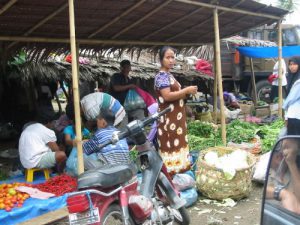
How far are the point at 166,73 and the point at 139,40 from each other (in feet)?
12.2

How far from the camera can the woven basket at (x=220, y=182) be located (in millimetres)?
5055

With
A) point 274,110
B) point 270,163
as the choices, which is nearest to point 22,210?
point 270,163

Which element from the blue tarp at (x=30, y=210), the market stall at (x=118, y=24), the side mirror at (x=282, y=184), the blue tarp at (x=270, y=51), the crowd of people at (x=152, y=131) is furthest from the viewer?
the blue tarp at (x=270, y=51)

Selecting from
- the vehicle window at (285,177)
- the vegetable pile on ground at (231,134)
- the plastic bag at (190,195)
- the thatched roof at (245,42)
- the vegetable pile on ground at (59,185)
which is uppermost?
the thatched roof at (245,42)

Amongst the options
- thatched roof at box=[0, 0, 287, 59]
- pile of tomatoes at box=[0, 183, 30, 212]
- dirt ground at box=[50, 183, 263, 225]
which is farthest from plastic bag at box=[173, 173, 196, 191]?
thatched roof at box=[0, 0, 287, 59]

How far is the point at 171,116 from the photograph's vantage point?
488 centimetres

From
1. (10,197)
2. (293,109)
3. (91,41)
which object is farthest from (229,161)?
(91,41)

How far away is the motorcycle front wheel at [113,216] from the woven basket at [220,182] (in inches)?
77.3

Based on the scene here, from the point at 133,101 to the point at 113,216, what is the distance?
181 inches

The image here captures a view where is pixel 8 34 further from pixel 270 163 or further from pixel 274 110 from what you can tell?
pixel 274 110

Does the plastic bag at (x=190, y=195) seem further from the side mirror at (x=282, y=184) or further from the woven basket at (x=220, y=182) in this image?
the side mirror at (x=282, y=184)

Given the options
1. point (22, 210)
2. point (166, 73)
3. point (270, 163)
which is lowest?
point (22, 210)

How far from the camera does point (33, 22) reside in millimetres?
5938

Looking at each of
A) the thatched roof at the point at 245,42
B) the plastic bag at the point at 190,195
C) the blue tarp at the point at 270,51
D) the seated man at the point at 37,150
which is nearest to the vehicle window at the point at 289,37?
the thatched roof at the point at 245,42
